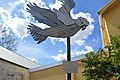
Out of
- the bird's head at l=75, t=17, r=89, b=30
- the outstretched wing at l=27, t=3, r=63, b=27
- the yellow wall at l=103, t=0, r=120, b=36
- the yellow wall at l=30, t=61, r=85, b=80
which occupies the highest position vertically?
the yellow wall at l=103, t=0, r=120, b=36

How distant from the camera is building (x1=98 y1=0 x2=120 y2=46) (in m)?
14.2

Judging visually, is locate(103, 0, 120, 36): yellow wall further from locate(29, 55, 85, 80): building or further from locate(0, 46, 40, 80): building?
locate(0, 46, 40, 80): building

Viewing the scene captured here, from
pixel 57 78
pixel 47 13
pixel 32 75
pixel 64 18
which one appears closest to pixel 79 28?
pixel 64 18

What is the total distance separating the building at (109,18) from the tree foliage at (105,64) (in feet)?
17.3

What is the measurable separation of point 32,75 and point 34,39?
11.9 ft

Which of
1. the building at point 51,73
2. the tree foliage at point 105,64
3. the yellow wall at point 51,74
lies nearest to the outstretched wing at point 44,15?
the tree foliage at point 105,64

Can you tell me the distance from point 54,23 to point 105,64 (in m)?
2.54

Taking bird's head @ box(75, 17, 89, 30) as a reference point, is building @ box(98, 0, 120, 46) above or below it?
above

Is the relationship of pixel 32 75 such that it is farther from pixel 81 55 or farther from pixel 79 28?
pixel 79 28

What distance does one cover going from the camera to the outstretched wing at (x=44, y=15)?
393 inches

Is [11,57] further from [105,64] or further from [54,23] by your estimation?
[105,64]

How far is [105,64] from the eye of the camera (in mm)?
8656

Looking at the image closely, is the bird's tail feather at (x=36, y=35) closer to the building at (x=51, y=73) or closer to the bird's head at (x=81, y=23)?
the bird's head at (x=81, y=23)

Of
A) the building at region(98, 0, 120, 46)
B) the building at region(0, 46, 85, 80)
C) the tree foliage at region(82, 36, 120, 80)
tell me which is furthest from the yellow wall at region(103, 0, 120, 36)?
the tree foliage at region(82, 36, 120, 80)
